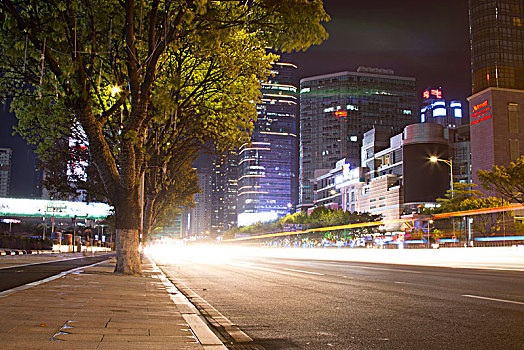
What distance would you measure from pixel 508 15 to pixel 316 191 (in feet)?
304

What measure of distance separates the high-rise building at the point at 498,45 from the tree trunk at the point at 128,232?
425 ft

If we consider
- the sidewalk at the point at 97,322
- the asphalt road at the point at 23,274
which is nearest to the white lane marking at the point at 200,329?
the sidewalk at the point at 97,322

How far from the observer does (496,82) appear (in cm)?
12625

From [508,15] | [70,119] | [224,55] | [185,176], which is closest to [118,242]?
[224,55]

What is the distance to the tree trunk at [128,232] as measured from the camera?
1617cm

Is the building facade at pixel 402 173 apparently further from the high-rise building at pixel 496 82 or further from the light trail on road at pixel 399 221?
the light trail on road at pixel 399 221

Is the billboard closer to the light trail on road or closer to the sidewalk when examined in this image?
the light trail on road

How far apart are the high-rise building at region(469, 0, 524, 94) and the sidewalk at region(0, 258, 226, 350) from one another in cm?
13552

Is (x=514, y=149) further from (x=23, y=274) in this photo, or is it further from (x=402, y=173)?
(x=23, y=274)

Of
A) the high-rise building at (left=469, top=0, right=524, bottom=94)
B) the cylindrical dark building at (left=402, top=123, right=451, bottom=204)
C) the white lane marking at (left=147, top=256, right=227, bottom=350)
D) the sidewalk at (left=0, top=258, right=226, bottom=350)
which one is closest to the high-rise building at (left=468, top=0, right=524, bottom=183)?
the high-rise building at (left=469, top=0, right=524, bottom=94)

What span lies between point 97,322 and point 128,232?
10.3 meters

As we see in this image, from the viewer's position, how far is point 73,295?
30.9 ft

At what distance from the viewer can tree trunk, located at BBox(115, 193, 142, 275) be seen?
16.2 m

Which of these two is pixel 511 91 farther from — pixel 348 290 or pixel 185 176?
pixel 348 290
